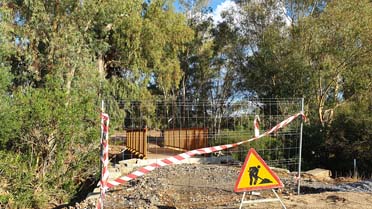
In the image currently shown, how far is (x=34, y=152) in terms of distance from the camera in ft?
34.4

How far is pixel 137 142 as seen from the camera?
16.4 m

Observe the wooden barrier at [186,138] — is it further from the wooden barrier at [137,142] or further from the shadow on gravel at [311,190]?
the shadow on gravel at [311,190]

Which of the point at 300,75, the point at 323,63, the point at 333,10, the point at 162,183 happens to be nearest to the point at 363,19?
the point at 333,10

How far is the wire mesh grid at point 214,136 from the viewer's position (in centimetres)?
1183

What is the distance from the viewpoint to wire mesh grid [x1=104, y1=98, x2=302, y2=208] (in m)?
11.8

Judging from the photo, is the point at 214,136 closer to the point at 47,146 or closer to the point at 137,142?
the point at 137,142

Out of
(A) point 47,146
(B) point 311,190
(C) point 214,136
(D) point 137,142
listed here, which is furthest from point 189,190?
(D) point 137,142

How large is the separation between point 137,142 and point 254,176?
10.2 m

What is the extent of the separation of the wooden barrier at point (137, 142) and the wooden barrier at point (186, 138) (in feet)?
4.85

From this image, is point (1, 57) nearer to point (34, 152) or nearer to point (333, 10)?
point (34, 152)

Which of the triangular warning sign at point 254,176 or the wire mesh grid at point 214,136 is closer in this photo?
the triangular warning sign at point 254,176

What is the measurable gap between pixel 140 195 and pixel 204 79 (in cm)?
3018

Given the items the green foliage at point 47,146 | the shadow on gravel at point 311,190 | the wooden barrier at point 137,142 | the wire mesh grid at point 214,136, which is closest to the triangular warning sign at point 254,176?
the wire mesh grid at point 214,136

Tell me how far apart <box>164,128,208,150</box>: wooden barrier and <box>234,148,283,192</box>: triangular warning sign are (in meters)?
8.98
